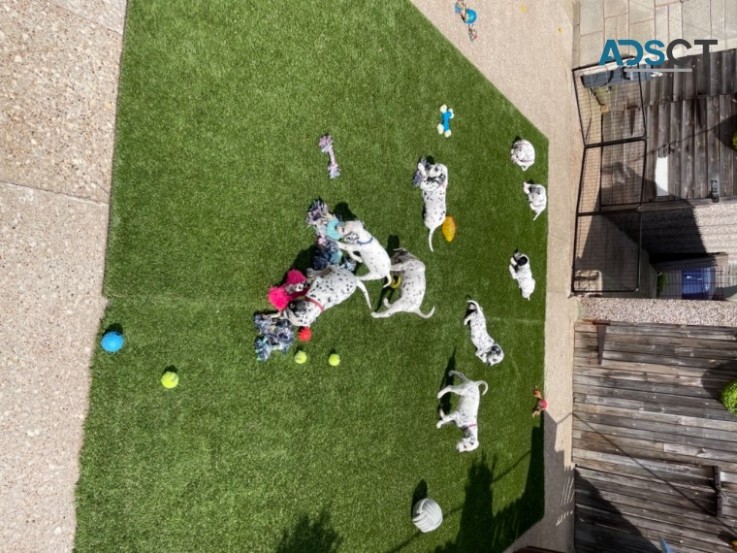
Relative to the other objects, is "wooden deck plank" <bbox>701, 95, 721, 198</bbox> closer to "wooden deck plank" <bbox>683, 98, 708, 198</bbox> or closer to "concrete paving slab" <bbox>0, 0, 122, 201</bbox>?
"wooden deck plank" <bbox>683, 98, 708, 198</bbox>

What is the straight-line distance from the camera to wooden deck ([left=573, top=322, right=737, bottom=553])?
787 centimetres

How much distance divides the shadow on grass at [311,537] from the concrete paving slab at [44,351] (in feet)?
6.32

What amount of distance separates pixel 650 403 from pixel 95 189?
821cm

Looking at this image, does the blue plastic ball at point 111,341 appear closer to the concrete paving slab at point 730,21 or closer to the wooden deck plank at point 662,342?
the wooden deck plank at point 662,342

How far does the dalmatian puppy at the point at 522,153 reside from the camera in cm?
785

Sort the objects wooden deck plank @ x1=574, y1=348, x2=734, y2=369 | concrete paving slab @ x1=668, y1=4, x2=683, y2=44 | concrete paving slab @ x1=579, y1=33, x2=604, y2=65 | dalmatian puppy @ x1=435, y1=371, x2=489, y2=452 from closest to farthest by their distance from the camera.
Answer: dalmatian puppy @ x1=435, y1=371, x2=489, y2=452 < wooden deck plank @ x1=574, y1=348, x2=734, y2=369 < concrete paving slab @ x1=668, y1=4, x2=683, y2=44 < concrete paving slab @ x1=579, y1=33, x2=604, y2=65

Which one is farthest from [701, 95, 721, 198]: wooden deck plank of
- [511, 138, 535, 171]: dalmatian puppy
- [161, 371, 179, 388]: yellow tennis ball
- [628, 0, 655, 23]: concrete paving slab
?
[161, 371, 179, 388]: yellow tennis ball

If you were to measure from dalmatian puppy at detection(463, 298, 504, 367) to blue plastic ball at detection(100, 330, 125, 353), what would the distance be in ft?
14.2

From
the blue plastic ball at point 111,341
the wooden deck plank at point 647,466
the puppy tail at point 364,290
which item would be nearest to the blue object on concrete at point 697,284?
the wooden deck plank at point 647,466

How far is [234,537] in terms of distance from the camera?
465 cm

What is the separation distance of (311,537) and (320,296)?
7.90 ft

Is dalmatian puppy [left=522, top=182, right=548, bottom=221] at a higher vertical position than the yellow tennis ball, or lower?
higher

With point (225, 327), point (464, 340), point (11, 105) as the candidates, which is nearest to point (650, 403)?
point (464, 340)

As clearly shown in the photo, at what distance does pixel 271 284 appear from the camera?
4.84m
